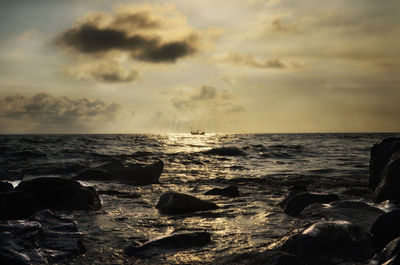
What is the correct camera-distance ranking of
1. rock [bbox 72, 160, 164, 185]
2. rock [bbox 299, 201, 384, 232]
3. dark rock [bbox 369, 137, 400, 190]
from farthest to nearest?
rock [bbox 72, 160, 164, 185] < dark rock [bbox 369, 137, 400, 190] < rock [bbox 299, 201, 384, 232]

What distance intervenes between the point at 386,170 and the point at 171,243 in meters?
6.41

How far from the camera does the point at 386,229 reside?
4168 millimetres

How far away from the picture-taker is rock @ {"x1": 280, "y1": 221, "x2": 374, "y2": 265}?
3686 millimetres

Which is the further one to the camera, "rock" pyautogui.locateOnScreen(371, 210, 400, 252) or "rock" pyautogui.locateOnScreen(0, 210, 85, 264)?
"rock" pyautogui.locateOnScreen(371, 210, 400, 252)

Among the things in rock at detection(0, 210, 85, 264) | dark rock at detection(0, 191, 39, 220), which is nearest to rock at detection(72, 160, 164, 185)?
dark rock at detection(0, 191, 39, 220)

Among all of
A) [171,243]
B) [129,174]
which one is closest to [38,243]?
[171,243]

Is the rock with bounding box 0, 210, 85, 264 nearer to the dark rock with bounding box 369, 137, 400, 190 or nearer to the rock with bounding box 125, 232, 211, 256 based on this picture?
the rock with bounding box 125, 232, 211, 256

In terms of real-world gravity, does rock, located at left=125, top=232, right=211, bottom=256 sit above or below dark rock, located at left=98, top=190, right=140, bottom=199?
above

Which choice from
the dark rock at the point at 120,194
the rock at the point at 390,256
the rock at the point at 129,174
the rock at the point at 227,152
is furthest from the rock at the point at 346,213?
the rock at the point at 227,152

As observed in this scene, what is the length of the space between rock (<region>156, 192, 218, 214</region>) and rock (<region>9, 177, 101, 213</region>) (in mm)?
1610

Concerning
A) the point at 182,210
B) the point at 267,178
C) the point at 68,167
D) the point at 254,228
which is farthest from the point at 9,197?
the point at 68,167

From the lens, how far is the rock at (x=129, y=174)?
12219mm

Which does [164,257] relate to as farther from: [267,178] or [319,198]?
[267,178]

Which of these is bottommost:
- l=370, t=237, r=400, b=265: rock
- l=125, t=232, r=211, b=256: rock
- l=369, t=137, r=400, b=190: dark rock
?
l=125, t=232, r=211, b=256: rock
